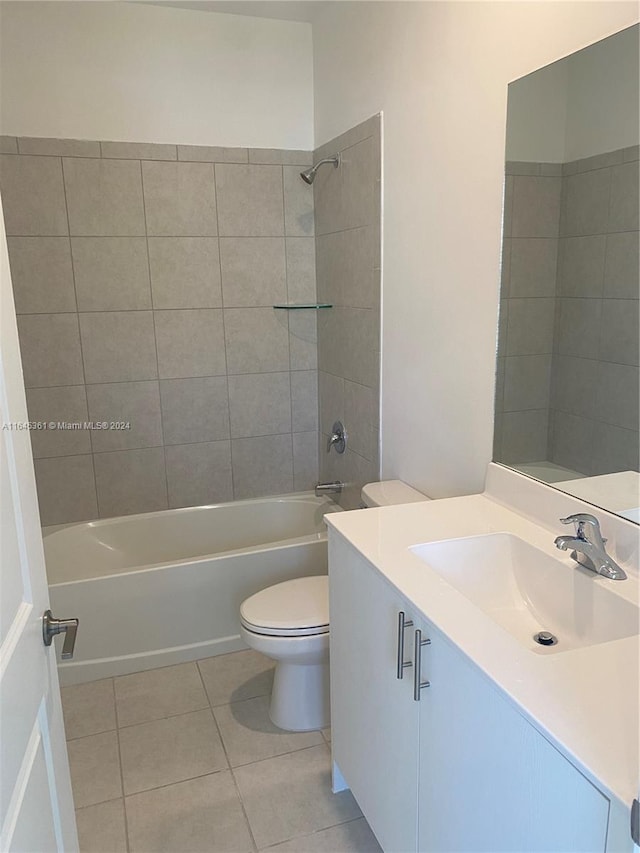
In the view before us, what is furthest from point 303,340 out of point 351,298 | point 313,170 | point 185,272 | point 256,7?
point 256,7

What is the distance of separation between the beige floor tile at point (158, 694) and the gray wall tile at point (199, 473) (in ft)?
2.87

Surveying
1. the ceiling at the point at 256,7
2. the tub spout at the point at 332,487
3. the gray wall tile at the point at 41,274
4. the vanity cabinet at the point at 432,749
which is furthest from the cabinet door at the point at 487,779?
the ceiling at the point at 256,7

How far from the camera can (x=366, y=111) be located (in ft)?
8.00

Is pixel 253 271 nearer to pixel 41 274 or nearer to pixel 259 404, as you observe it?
pixel 259 404

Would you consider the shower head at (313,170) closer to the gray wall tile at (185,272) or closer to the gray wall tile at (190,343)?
the gray wall tile at (185,272)

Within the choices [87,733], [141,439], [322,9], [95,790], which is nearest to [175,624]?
[87,733]

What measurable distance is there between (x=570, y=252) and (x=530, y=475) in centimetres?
57

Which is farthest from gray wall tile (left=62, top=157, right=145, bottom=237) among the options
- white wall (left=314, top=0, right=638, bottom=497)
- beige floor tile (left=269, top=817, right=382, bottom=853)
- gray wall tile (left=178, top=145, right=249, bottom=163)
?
beige floor tile (left=269, top=817, right=382, bottom=853)

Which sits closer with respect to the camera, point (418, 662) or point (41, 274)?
point (418, 662)

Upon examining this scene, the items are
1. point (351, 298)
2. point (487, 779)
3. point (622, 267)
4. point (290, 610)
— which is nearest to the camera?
point (487, 779)

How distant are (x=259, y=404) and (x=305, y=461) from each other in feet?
1.33

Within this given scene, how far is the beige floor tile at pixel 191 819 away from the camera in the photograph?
1.76 metres

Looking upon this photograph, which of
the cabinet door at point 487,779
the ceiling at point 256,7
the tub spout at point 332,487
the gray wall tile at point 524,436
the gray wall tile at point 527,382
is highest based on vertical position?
the ceiling at point 256,7

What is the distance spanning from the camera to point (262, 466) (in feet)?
10.9
